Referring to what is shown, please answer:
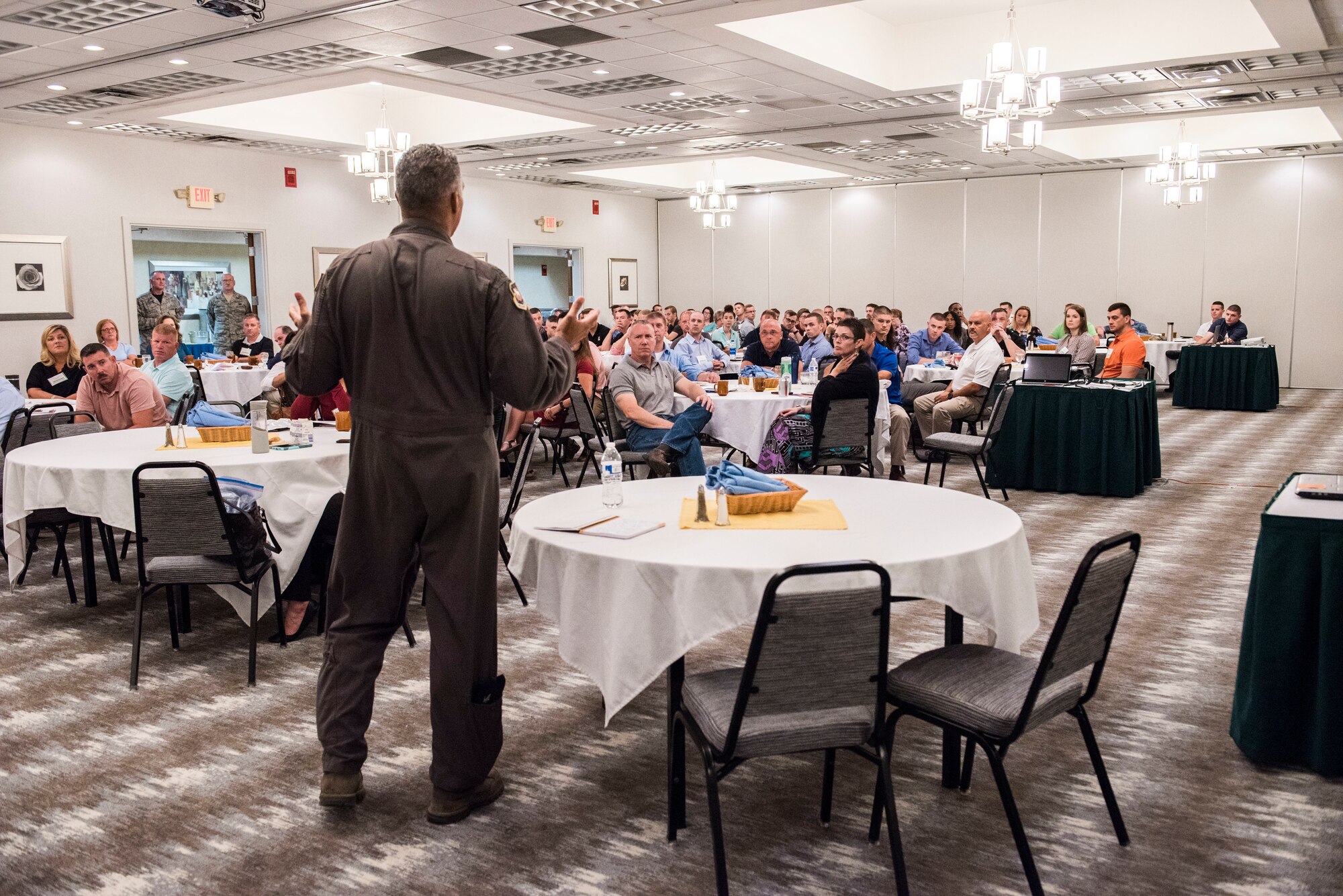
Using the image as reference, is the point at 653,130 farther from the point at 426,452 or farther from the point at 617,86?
the point at 426,452

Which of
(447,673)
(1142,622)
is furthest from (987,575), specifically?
(1142,622)

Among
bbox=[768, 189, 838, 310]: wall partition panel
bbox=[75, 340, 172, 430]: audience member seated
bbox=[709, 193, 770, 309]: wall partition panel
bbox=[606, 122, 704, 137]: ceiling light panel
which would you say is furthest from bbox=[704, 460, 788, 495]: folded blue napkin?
bbox=[709, 193, 770, 309]: wall partition panel

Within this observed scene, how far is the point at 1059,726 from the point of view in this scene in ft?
12.1

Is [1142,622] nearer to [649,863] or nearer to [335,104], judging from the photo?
[649,863]

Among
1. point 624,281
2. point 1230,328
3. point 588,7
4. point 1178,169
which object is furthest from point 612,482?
point 624,281

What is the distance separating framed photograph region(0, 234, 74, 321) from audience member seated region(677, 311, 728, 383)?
7.32 meters

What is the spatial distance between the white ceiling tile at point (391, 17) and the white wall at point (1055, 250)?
13.5 m

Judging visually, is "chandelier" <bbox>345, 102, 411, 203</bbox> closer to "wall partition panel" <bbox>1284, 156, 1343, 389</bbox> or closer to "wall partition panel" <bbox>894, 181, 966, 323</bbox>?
"wall partition panel" <bbox>894, 181, 966, 323</bbox>

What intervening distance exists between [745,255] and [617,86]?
463 inches

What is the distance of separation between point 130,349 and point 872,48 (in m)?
9.15

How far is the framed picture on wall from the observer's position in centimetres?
2138

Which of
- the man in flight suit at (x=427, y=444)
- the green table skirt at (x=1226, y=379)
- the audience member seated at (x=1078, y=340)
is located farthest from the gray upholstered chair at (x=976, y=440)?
the green table skirt at (x=1226, y=379)

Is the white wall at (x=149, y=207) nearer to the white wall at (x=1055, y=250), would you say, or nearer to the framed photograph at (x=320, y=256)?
the framed photograph at (x=320, y=256)

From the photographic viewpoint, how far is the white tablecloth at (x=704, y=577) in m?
2.75
